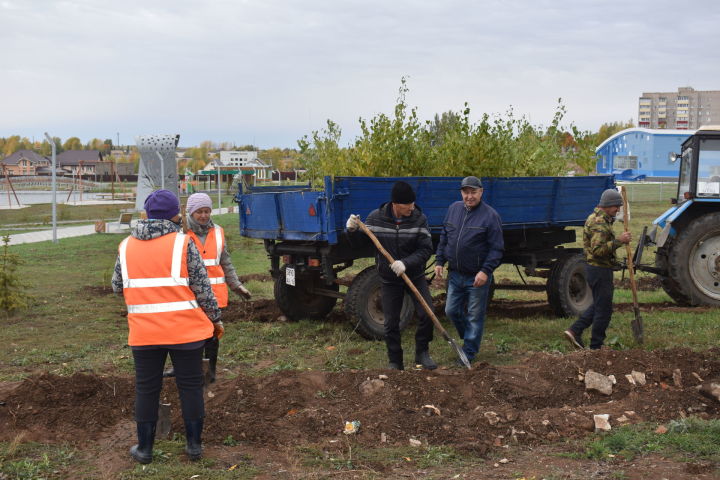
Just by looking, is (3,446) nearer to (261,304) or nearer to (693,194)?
(261,304)

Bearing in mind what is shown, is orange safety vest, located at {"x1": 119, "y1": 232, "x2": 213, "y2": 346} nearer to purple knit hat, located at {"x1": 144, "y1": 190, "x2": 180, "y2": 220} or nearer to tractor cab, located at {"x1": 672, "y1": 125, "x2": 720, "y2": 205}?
purple knit hat, located at {"x1": 144, "y1": 190, "x2": 180, "y2": 220}

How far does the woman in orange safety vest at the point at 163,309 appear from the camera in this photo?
186 inches

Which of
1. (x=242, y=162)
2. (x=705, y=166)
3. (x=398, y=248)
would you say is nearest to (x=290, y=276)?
(x=398, y=248)

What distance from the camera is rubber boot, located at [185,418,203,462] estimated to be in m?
4.96

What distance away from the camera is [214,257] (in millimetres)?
6551

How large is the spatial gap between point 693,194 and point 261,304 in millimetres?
6246

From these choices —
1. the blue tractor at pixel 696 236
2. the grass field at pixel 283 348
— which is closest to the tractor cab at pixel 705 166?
the blue tractor at pixel 696 236

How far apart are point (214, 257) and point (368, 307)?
8.34 feet

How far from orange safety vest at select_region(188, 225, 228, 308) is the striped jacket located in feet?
4.66

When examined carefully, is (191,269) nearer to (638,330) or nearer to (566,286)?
(638,330)

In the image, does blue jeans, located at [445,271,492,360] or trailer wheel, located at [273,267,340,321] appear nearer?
blue jeans, located at [445,271,492,360]

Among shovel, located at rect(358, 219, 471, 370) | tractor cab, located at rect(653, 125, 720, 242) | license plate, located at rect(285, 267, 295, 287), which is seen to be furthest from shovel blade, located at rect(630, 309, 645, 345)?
license plate, located at rect(285, 267, 295, 287)

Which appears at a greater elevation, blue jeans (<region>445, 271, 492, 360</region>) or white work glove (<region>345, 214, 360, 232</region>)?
white work glove (<region>345, 214, 360, 232</region>)

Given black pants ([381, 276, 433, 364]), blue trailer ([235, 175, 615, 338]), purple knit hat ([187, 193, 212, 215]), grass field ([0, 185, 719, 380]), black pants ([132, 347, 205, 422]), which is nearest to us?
black pants ([132, 347, 205, 422])
